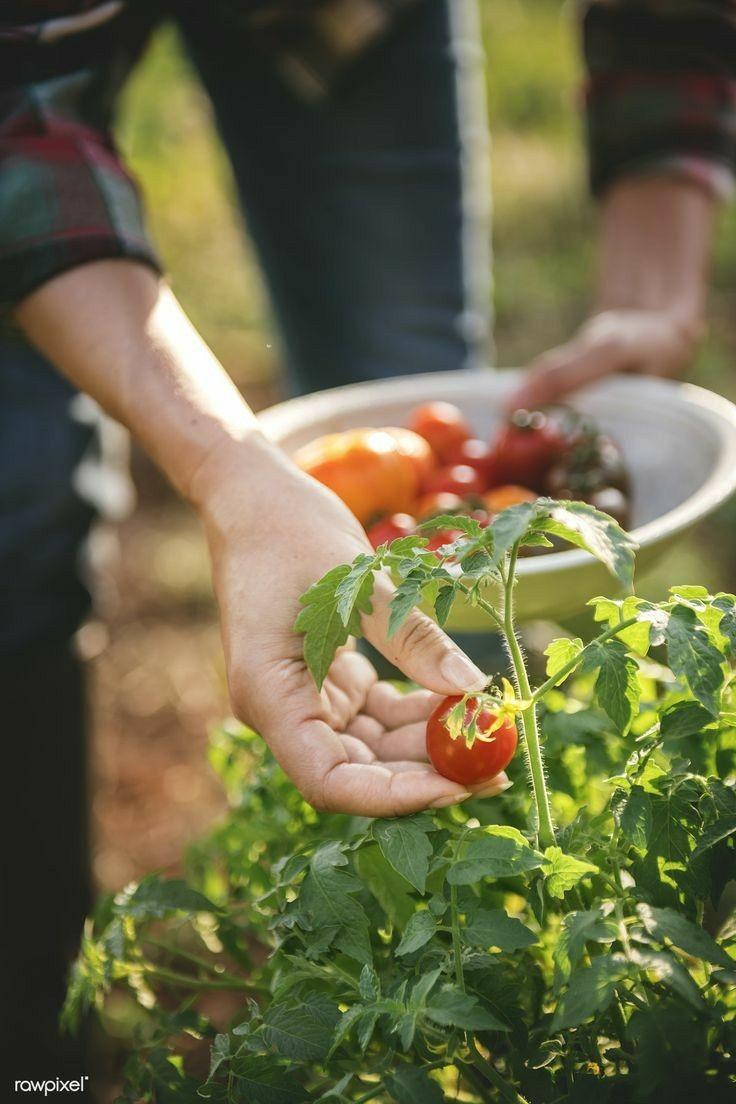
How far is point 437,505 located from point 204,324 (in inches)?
105

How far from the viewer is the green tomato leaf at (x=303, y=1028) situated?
69 centimetres

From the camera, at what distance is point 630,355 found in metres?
1.56

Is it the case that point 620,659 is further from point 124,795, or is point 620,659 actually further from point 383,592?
point 124,795

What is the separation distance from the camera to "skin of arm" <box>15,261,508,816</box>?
810mm

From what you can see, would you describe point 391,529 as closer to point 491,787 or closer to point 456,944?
point 491,787

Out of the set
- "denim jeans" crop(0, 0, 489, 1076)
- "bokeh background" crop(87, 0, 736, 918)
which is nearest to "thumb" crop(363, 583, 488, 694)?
"denim jeans" crop(0, 0, 489, 1076)

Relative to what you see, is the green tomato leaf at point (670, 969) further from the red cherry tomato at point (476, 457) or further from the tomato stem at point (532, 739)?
Answer: the red cherry tomato at point (476, 457)

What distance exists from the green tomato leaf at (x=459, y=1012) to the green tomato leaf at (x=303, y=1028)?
0.08 meters

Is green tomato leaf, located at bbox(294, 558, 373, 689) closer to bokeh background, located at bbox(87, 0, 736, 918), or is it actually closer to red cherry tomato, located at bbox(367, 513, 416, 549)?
red cherry tomato, located at bbox(367, 513, 416, 549)

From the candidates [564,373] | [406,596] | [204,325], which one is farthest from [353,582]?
[204,325]

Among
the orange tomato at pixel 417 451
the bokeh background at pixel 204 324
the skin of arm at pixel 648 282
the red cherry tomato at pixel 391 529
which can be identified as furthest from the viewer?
the bokeh background at pixel 204 324

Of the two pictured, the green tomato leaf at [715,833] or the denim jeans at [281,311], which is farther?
the denim jeans at [281,311]

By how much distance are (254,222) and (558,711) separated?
1394mm

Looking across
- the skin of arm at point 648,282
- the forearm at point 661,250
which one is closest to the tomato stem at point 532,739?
the skin of arm at point 648,282
